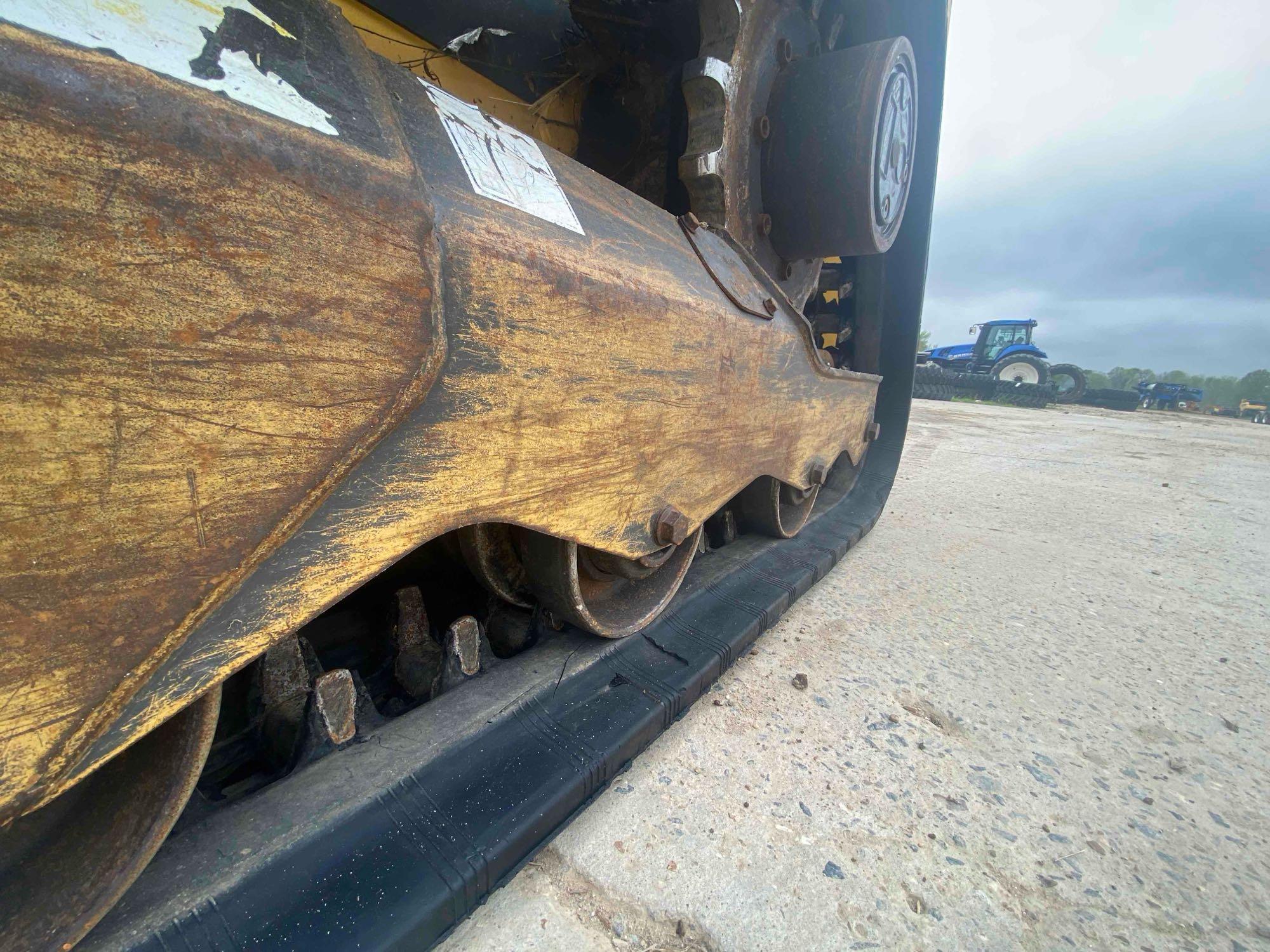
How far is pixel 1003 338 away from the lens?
17062 mm

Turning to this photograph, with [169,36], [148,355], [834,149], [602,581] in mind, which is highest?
[834,149]

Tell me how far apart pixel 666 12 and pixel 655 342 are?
1282mm

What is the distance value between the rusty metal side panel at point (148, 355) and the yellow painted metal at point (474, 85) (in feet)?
3.06

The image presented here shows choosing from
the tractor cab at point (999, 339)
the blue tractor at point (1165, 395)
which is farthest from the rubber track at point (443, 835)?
the blue tractor at point (1165, 395)

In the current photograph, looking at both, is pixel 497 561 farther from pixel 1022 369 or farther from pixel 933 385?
pixel 1022 369

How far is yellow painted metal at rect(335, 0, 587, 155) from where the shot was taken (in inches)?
50.3

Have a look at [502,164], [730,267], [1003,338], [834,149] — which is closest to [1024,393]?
[1003,338]

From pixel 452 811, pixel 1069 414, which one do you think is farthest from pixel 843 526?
pixel 1069 414

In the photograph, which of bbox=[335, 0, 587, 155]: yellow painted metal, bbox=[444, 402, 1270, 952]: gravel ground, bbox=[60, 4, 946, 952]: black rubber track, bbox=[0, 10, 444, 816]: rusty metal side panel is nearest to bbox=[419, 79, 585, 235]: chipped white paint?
bbox=[0, 10, 444, 816]: rusty metal side panel

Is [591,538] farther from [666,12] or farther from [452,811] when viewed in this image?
[666,12]

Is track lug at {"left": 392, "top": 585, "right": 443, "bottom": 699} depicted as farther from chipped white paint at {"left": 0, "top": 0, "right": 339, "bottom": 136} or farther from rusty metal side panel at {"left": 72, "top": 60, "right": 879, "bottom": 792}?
chipped white paint at {"left": 0, "top": 0, "right": 339, "bottom": 136}

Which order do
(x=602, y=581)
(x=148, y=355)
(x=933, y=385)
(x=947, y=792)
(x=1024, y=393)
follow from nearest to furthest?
(x=148, y=355)
(x=947, y=792)
(x=602, y=581)
(x=933, y=385)
(x=1024, y=393)

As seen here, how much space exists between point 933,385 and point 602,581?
15.9 metres

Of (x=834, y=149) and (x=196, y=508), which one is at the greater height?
(x=834, y=149)
